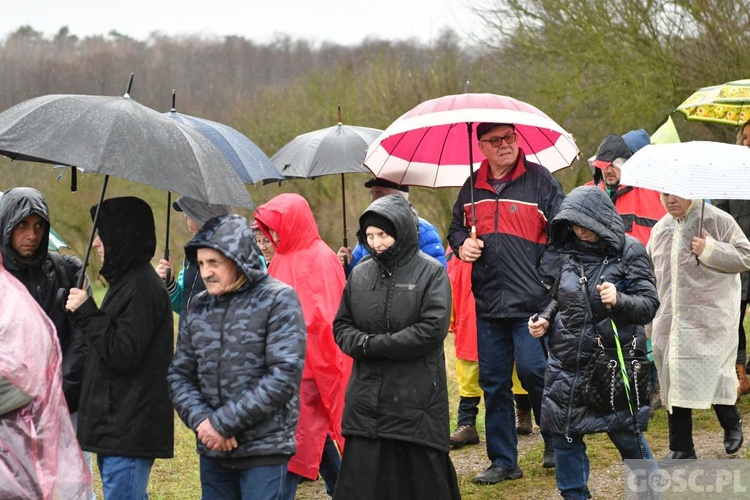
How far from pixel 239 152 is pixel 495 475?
2.41m

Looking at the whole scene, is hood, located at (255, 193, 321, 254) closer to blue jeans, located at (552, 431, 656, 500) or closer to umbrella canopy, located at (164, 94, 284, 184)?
umbrella canopy, located at (164, 94, 284, 184)

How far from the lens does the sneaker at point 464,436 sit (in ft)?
22.7

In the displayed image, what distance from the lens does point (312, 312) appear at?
5234 millimetres

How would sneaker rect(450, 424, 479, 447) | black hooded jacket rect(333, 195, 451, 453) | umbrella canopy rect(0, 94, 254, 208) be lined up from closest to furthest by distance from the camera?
umbrella canopy rect(0, 94, 254, 208) → black hooded jacket rect(333, 195, 451, 453) → sneaker rect(450, 424, 479, 447)

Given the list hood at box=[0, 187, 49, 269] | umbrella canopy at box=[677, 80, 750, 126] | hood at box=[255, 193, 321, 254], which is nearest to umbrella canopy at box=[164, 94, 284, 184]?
hood at box=[255, 193, 321, 254]

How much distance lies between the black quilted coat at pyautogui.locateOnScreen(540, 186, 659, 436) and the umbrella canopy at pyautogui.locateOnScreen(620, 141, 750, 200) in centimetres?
46

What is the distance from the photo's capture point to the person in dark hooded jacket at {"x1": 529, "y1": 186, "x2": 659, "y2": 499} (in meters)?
4.80

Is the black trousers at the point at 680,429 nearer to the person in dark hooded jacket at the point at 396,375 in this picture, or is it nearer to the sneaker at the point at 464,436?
the sneaker at the point at 464,436

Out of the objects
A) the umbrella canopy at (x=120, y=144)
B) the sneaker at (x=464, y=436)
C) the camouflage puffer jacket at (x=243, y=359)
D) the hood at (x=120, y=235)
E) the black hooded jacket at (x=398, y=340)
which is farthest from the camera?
the sneaker at (x=464, y=436)

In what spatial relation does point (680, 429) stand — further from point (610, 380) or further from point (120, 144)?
point (120, 144)

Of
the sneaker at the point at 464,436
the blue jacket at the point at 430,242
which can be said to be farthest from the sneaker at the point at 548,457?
the blue jacket at the point at 430,242

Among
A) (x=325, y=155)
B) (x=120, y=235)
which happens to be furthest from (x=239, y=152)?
(x=325, y=155)

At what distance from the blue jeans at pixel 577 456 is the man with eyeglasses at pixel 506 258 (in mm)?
618

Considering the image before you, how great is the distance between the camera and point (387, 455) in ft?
15.2
